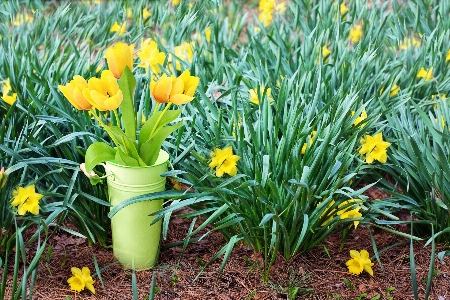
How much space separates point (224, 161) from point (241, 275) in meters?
Result: 0.42

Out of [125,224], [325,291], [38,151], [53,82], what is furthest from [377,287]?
[53,82]

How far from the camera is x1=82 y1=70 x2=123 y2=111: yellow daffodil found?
Answer: 171cm

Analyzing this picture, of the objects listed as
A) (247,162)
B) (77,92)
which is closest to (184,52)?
(247,162)

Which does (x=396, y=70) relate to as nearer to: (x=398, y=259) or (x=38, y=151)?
(x=398, y=259)

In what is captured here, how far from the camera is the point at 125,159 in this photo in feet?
6.24

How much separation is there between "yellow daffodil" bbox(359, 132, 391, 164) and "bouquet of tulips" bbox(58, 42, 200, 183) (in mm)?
A: 668

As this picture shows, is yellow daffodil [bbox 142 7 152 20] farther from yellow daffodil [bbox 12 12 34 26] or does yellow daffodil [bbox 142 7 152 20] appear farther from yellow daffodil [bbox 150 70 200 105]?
yellow daffodil [bbox 150 70 200 105]

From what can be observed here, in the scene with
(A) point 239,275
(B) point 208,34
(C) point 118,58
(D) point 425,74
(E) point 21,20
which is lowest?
(A) point 239,275

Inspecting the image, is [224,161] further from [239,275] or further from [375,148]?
[375,148]

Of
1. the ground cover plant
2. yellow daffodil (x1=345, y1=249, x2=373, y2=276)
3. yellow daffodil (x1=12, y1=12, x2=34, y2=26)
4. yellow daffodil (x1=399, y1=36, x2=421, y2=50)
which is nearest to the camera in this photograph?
the ground cover plant

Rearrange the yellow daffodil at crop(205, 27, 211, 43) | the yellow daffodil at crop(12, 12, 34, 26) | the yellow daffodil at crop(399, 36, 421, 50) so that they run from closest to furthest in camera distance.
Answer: the yellow daffodil at crop(399, 36, 421, 50)
the yellow daffodil at crop(205, 27, 211, 43)
the yellow daffodil at crop(12, 12, 34, 26)

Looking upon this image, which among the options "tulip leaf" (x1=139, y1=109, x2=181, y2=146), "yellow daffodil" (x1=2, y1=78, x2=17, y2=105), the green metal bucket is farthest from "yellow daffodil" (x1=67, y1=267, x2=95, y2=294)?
"yellow daffodil" (x1=2, y1=78, x2=17, y2=105)

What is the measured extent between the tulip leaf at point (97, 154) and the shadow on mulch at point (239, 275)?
0.42 metres

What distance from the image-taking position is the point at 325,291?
6.61ft
